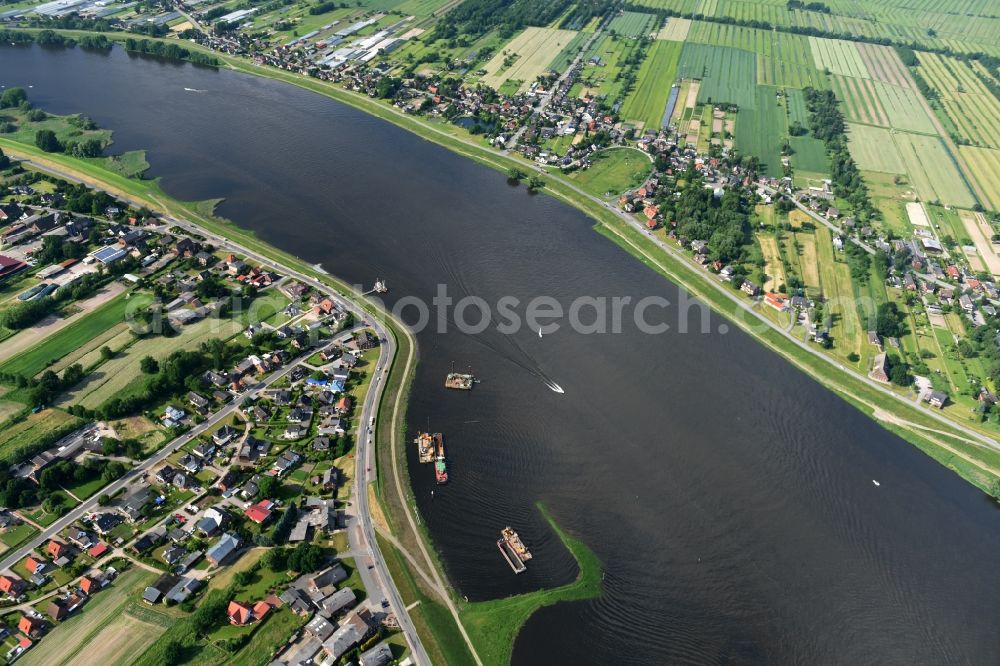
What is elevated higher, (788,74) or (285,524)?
(788,74)

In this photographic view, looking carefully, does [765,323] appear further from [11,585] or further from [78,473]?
[11,585]

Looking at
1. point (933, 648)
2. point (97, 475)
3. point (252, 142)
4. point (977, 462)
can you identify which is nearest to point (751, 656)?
point (933, 648)

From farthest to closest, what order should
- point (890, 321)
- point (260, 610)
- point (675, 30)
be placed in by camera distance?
point (675, 30) → point (890, 321) → point (260, 610)

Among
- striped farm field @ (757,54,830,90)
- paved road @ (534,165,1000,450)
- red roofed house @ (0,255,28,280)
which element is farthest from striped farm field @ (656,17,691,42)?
red roofed house @ (0,255,28,280)

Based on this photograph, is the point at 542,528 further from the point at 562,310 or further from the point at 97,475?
the point at 97,475

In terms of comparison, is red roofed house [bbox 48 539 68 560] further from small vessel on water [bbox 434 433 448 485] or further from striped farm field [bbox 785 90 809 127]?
striped farm field [bbox 785 90 809 127]

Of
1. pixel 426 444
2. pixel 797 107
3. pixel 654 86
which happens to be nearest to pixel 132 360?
pixel 426 444

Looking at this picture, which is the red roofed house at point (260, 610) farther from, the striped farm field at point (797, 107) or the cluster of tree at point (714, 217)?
the striped farm field at point (797, 107)
